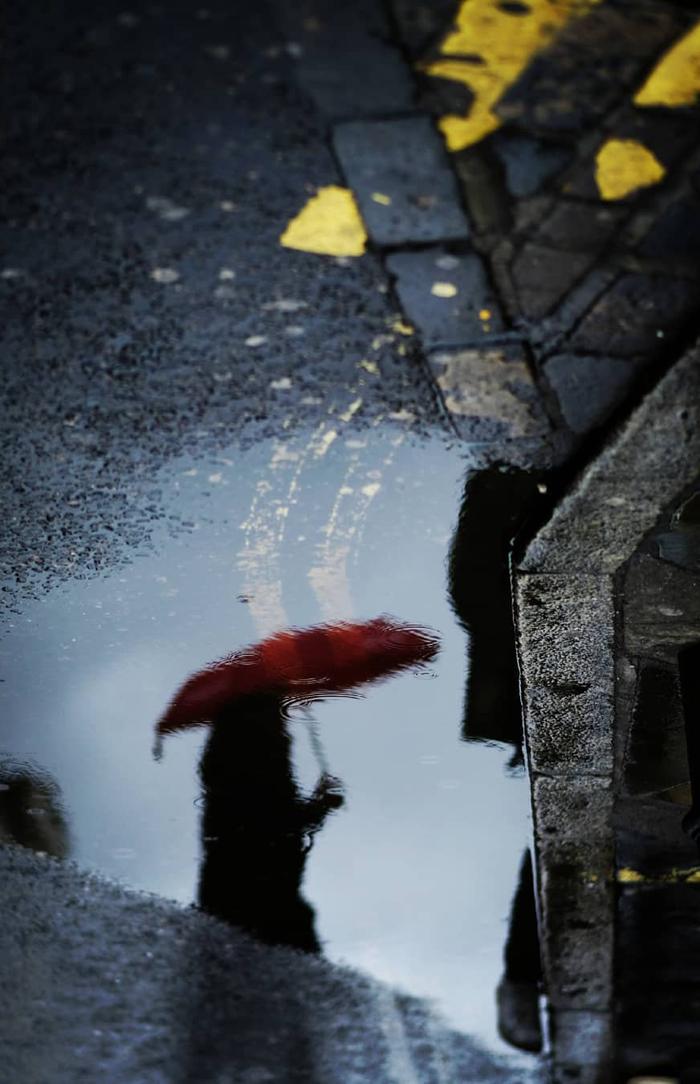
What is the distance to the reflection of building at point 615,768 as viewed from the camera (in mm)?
3203

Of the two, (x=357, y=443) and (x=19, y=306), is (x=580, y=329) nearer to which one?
(x=357, y=443)

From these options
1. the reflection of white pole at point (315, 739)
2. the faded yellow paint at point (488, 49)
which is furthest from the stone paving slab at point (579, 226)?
the reflection of white pole at point (315, 739)

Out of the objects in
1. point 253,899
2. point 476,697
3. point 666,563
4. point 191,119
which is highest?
point 191,119

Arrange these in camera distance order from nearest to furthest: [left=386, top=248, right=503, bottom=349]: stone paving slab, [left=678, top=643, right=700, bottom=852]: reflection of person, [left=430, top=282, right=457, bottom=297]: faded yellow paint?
[left=678, top=643, right=700, bottom=852]: reflection of person < [left=386, top=248, right=503, bottom=349]: stone paving slab < [left=430, top=282, right=457, bottom=297]: faded yellow paint

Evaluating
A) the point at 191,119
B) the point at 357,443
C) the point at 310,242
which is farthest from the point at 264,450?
the point at 191,119

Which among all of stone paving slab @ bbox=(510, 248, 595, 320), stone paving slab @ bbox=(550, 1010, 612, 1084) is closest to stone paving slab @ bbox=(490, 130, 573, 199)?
stone paving slab @ bbox=(510, 248, 595, 320)

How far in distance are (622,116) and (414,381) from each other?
1.90 meters

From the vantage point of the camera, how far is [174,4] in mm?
5816

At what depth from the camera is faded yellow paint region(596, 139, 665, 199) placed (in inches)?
192

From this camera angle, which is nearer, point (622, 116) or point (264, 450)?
point (264, 450)

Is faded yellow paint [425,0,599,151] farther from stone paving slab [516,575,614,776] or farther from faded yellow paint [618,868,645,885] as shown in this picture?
faded yellow paint [618,868,645,885]

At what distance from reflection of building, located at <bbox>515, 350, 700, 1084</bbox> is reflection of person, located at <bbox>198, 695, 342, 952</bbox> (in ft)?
2.23

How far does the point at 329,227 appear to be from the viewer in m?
4.86

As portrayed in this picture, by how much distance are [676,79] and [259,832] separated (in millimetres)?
4039
